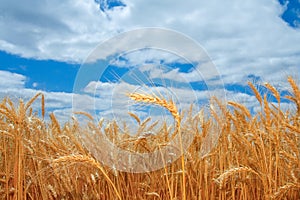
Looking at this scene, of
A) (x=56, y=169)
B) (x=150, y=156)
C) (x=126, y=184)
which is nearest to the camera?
(x=56, y=169)

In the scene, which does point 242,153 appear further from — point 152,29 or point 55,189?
point 55,189

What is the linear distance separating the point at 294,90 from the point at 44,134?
239 centimetres

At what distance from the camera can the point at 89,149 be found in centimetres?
333

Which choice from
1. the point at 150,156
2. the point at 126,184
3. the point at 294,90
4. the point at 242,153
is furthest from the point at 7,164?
the point at 294,90

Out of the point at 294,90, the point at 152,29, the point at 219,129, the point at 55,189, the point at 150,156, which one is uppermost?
the point at 152,29

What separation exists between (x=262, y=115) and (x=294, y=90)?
1.57 ft

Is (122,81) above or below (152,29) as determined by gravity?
below

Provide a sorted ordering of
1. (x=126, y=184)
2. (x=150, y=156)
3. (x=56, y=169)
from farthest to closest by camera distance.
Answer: (x=126, y=184) → (x=150, y=156) → (x=56, y=169)

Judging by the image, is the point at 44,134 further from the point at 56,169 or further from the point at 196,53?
the point at 196,53

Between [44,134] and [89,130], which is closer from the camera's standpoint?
[89,130]

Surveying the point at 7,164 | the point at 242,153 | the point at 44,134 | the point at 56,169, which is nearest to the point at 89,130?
the point at 56,169

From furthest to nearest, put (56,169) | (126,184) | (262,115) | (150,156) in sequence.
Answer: (262,115)
(126,184)
(150,156)
(56,169)

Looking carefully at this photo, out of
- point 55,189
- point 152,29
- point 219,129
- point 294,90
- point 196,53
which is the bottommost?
point 55,189

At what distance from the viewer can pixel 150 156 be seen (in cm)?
329
